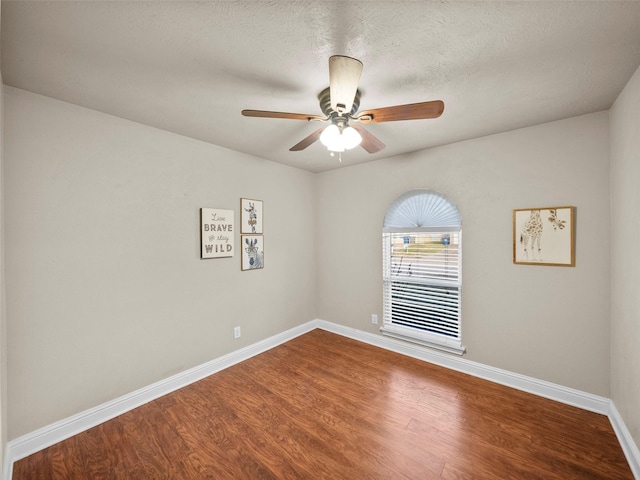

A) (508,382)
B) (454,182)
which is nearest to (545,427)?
(508,382)

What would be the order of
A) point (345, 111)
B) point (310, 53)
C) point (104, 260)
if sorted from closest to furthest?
point (310, 53) → point (345, 111) → point (104, 260)

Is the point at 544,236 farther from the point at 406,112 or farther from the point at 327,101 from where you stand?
the point at 327,101

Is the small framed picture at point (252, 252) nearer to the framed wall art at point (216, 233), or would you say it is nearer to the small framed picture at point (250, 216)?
the small framed picture at point (250, 216)

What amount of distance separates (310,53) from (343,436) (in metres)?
2.49

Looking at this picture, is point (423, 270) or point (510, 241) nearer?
point (510, 241)

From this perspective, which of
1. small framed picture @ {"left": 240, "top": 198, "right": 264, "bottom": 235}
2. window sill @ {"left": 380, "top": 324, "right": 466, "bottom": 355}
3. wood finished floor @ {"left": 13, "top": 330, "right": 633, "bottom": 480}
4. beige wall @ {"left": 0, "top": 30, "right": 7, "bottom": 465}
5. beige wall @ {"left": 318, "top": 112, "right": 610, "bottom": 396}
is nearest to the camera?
beige wall @ {"left": 0, "top": 30, "right": 7, "bottom": 465}

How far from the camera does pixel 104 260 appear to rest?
83.5 inches

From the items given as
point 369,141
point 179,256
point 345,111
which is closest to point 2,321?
point 179,256

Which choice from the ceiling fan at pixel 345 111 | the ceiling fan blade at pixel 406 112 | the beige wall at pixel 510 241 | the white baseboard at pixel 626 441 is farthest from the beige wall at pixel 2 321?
the white baseboard at pixel 626 441

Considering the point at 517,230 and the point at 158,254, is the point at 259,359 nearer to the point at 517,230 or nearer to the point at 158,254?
the point at 158,254

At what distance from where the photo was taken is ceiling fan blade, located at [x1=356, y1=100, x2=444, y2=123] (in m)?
1.46

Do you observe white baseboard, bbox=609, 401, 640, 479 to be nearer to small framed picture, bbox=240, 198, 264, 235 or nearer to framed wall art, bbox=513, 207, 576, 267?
framed wall art, bbox=513, 207, 576, 267

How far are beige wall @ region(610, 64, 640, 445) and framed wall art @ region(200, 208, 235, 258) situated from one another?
3235mm

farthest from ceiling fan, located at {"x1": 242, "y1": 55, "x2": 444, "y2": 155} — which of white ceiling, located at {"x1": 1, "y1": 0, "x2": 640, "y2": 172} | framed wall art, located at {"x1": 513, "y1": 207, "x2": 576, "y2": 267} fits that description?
framed wall art, located at {"x1": 513, "y1": 207, "x2": 576, "y2": 267}
